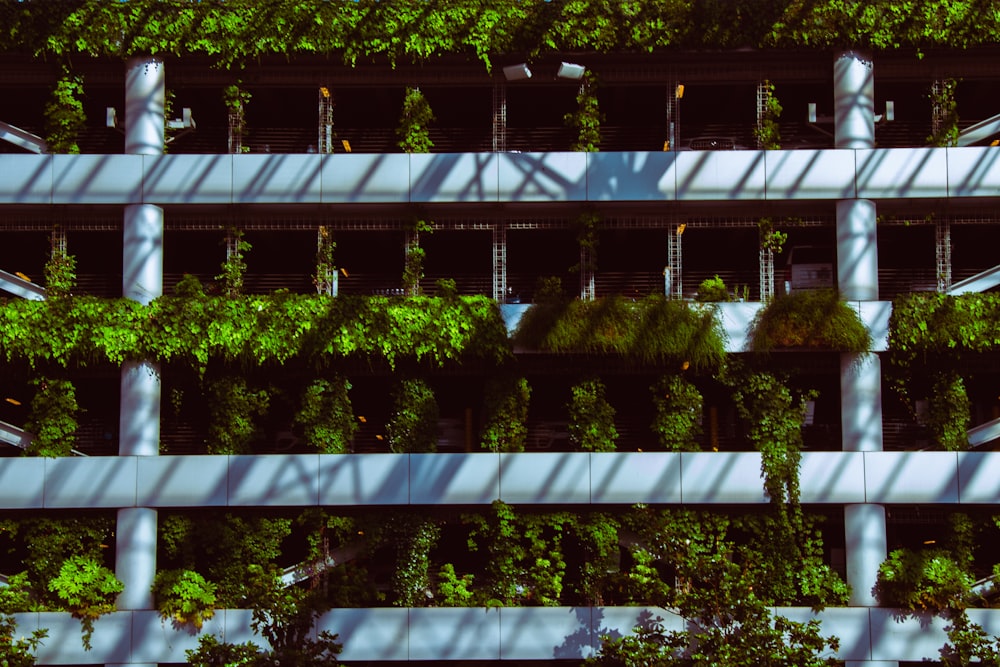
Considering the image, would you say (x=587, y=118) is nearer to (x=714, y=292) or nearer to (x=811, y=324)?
(x=714, y=292)

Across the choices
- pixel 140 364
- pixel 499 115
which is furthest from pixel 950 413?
pixel 140 364

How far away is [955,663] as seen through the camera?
24.4 metres

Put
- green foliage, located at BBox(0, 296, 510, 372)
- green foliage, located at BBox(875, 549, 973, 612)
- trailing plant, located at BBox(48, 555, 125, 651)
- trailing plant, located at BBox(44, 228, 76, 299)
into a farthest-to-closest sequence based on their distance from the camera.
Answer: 1. trailing plant, located at BBox(44, 228, 76, 299)
2. green foliage, located at BBox(0, 296, 510, 372)
3. trailing plant, located at BBox(48, 555, 125, 651)
4. green foliage, located at BBox(875, 549, 973, 612)

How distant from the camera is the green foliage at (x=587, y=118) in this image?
2802 cm

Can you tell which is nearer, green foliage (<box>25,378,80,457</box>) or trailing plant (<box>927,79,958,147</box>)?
green foliage (<box>25,378,80,457</box>)

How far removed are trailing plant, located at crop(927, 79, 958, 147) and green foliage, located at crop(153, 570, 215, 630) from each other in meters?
20.1

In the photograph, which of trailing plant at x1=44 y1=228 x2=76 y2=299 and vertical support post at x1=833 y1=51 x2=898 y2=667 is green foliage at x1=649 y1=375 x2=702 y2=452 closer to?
vertical support post at x1=833 y1=51 x2=898 y2=667

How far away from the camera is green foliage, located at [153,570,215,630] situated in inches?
1011

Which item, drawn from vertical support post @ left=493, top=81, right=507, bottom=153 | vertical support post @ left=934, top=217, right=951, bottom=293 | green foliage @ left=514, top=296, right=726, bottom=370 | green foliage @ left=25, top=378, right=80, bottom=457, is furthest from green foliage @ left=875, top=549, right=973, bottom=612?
green foliage @ left=25, top=378, right=80, bottom=457

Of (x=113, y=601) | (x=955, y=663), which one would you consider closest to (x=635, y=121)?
(x=955, y=663)

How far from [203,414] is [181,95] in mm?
8223

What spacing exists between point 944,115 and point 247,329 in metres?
17.5

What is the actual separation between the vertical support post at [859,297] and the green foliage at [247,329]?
815cm

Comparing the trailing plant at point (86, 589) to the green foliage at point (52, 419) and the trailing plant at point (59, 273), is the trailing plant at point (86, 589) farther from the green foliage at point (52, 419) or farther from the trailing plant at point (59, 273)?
the trailing plant at point (59, 273)
